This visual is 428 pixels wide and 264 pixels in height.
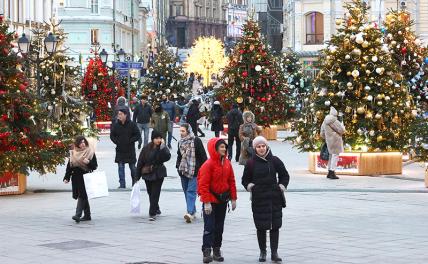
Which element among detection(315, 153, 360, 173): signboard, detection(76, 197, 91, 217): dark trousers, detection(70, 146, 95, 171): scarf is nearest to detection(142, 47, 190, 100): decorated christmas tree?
detection(315, 153, 360, 173): signboard

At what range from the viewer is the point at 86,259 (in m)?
14.4

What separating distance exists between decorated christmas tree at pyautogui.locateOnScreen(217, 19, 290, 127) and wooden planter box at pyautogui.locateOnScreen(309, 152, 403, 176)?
48.8 feet

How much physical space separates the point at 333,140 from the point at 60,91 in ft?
35.6

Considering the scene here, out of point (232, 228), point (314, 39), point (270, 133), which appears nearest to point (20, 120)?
point (232, 228)

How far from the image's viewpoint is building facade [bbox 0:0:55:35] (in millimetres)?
57166

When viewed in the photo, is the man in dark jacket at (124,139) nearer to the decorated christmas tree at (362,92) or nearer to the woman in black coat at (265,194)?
the decorated christmas tree at (362,92)

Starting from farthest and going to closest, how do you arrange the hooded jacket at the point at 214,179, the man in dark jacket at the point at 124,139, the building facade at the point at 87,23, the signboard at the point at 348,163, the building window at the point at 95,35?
the building window at the point at 95,35 < the building facade at the point at 87,23 < the signboard at the point at 348,163 < the man in dark jacket at the point at 124,139 < the hooded jacket at the point at 214,179

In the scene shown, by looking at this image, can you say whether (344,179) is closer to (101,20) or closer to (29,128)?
(29,128)

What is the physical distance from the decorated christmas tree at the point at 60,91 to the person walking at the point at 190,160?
13.7 meters

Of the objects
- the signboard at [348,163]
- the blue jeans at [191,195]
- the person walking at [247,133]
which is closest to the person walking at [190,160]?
the blue jeans at [191,195]

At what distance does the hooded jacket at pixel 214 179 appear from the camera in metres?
14.5

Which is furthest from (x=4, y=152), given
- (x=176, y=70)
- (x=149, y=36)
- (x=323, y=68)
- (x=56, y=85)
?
(x=149, y=36)

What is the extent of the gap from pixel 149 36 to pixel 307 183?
123 m

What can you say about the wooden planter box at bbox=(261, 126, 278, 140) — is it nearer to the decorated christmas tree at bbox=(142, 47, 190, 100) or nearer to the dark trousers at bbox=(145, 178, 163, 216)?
the decorated christmas tree at bbox=(142, 47, 190, 100)
